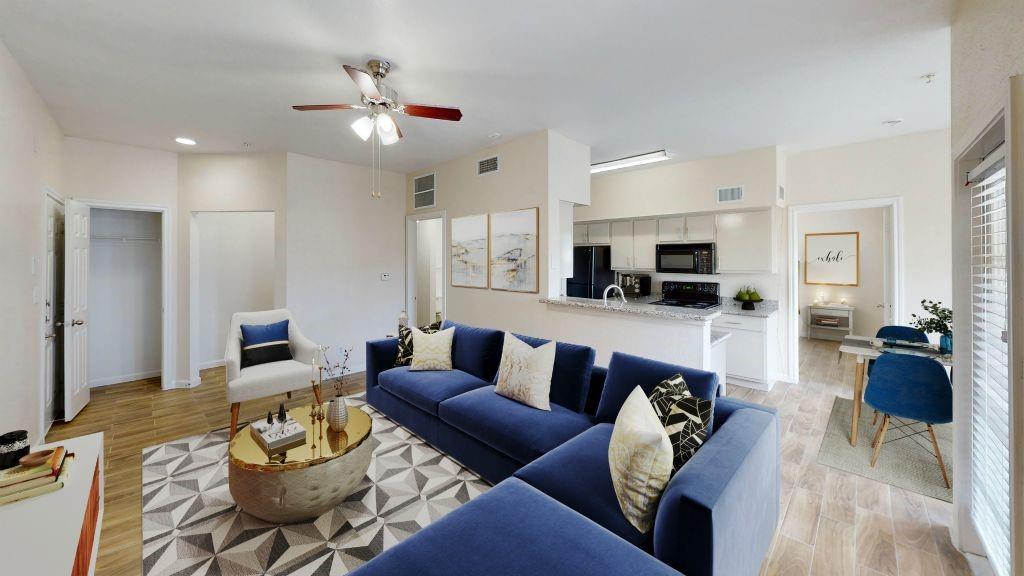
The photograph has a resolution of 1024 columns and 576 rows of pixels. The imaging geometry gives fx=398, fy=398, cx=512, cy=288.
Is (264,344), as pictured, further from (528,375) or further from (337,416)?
(528,375)

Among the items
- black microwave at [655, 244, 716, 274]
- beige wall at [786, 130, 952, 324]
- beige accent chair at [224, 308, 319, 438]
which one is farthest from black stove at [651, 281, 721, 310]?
beige accent chair at [224, 308, 319, 438]

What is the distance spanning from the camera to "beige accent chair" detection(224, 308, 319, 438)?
3.17 meters

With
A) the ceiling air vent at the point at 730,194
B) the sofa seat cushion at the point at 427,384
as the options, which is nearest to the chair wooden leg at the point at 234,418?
the sofa seat cushion at the point at 427,384

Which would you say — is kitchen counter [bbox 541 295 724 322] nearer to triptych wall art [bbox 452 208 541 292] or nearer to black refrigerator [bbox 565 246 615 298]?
triptych wall art [bbox 452 208 541 292]

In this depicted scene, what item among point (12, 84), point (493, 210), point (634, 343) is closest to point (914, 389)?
point (634, 343)

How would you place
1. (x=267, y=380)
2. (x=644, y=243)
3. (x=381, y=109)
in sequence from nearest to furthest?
1. (x=381, y=109)
2. (x=267, y=380)
3. (x=644, y=243)

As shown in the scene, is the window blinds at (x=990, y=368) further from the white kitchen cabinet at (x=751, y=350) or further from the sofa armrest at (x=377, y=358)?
the sofa armrest at (x=377, y=358)

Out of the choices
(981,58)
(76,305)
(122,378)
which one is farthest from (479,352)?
(122,378)

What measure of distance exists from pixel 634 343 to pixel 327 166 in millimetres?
4036

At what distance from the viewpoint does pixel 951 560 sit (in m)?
1.92

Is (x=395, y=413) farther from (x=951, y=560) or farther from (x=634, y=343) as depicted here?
(x=951, y=560)

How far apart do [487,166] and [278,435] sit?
10.8ft

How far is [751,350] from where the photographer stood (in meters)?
4.47

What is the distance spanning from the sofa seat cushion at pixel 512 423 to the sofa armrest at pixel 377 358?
1.10 m
